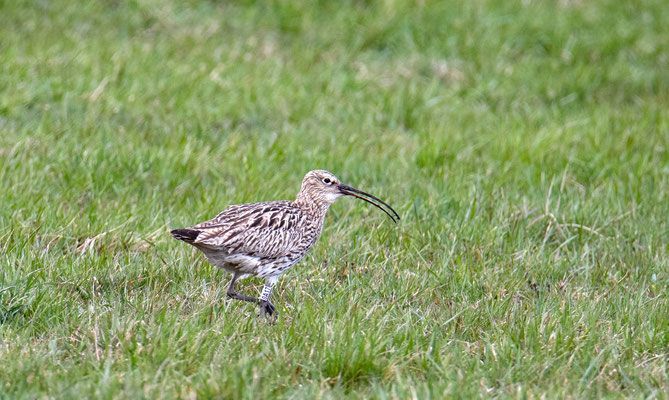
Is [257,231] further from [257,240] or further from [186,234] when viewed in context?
[186,234]

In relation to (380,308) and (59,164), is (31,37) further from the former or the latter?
(380,308)

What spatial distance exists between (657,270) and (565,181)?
1998 mm

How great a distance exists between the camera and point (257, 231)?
5965mm

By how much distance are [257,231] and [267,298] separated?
44 centimetres

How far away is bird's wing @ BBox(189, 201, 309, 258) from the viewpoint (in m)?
5.78

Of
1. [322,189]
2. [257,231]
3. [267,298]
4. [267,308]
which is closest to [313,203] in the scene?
[322,189]

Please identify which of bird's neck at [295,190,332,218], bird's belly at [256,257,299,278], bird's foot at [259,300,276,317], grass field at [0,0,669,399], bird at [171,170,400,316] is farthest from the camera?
bird's neck at [295,190,332,218]

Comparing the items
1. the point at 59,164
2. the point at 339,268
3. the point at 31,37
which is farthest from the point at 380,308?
the point at 31,37

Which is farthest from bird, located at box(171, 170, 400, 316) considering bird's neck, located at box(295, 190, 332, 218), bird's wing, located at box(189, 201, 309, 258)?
bird's neck, located at box(295, 190, 332, 218)

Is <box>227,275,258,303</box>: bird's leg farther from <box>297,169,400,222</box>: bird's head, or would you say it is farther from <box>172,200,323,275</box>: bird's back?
<box>297,169,400,222</box>: bird's head

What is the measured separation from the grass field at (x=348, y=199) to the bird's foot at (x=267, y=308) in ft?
0.42

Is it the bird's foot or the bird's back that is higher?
the bird's back

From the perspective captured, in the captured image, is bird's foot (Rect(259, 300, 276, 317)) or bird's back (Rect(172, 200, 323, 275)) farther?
bird's back (Rect(172, 200, 323, 275))

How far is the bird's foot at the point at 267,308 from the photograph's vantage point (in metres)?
5.56
